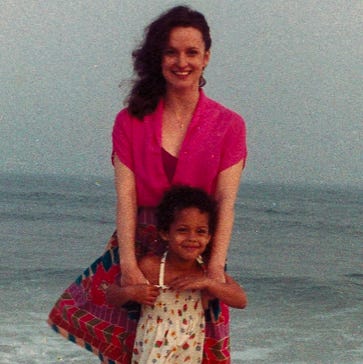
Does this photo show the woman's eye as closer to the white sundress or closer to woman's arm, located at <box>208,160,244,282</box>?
woman's arm, located at <box>208,160,244,282</box>

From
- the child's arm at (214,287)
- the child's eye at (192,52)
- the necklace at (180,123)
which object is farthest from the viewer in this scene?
the necklace at (180,123)

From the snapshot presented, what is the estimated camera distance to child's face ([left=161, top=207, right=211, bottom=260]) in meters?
2.56

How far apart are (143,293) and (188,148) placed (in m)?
0.52

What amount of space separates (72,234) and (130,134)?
14.6 metres

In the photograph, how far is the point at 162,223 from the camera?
2.63 meters

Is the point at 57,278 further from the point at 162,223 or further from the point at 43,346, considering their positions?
the point at 162,223

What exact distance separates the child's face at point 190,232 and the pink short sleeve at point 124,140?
30 cm

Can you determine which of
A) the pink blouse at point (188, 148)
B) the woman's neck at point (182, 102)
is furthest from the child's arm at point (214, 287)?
the woman's neck at point (182, 102)

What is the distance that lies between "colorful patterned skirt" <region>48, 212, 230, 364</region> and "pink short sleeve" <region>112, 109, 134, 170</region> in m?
0.24

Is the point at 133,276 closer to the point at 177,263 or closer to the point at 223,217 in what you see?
the point at 177,263

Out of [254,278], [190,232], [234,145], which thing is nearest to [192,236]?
[190,232]

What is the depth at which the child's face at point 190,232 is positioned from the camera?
2564 mm

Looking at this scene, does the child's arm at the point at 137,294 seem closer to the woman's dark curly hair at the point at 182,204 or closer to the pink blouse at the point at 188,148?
the woman's dark curly hair at the point at 182,204

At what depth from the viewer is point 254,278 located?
11570 millimetres
